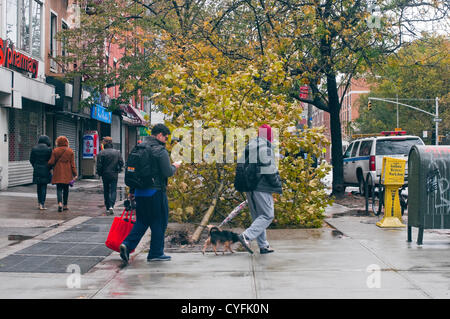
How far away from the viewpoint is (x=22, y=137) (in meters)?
20.1

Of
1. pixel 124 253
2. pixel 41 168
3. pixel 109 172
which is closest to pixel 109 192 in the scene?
pixel 109 172

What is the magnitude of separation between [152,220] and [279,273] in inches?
71.7

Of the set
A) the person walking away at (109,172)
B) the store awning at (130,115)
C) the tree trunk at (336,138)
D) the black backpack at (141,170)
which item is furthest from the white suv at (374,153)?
the store awning at (130,115)

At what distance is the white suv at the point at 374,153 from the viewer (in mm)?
16688

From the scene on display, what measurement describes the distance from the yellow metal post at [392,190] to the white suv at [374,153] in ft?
13.8

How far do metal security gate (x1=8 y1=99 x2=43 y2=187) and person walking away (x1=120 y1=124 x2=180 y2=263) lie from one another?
12541 millimetres

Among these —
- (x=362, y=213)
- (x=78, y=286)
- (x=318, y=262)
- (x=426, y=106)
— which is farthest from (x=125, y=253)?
(x=426, y=106)

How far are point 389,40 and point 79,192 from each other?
1069cm

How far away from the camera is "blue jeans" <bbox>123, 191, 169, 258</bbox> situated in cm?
743

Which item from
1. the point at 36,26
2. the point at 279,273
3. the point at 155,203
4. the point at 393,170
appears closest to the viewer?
the point at 279,273

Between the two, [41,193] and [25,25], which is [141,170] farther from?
[25,25]

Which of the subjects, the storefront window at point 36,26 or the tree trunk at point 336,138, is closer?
the tree trunk at point 336,138

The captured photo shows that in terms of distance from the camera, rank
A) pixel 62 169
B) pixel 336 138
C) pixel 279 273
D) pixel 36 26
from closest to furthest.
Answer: pixel 279 273, pixel 62 169, pixel 336 138, pixel 36 26

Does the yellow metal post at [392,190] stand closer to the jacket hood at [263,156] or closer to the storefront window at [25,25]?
the jacket hood at [263,156]
